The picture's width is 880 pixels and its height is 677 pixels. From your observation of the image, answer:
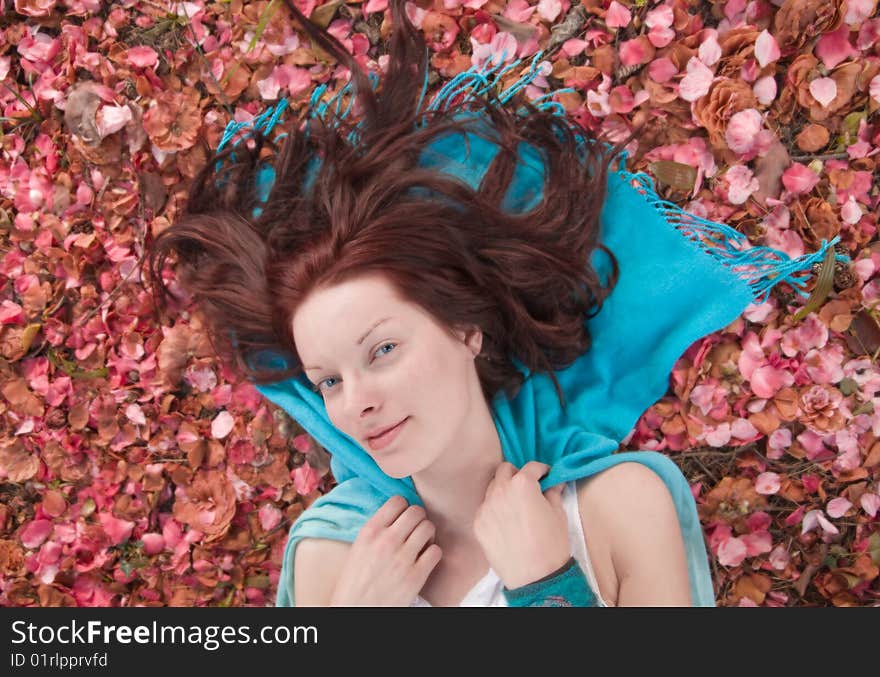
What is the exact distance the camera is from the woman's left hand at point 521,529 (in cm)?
138

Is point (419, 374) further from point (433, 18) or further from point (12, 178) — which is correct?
point (12, 178)

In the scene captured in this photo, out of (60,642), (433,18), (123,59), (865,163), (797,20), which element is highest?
(123,59)

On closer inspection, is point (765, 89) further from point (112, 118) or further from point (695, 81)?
point (112, 118)

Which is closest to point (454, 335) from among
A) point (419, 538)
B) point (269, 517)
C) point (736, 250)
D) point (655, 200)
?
point (419, 538)

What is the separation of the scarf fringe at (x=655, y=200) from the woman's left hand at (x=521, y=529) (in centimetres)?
59

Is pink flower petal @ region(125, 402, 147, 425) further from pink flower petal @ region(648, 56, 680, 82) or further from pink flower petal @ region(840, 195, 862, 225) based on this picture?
pink flower petal @ region(840, 195, 862, 225)

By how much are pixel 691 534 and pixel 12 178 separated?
5.60ft

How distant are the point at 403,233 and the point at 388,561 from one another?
1.92ft

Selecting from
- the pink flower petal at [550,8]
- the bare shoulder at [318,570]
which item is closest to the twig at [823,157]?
the pink flower petal at [550,8]

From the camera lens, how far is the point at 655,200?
1625 mm

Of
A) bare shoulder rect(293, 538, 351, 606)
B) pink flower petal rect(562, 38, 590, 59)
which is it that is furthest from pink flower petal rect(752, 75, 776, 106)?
bare shoulder rect(293, 538, 351, 606)

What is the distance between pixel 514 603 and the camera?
1.38m

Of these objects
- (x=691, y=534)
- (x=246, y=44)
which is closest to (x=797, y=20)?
(x=691, y=534)

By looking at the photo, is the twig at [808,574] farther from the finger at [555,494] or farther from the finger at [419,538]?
the finger at [419,538]
